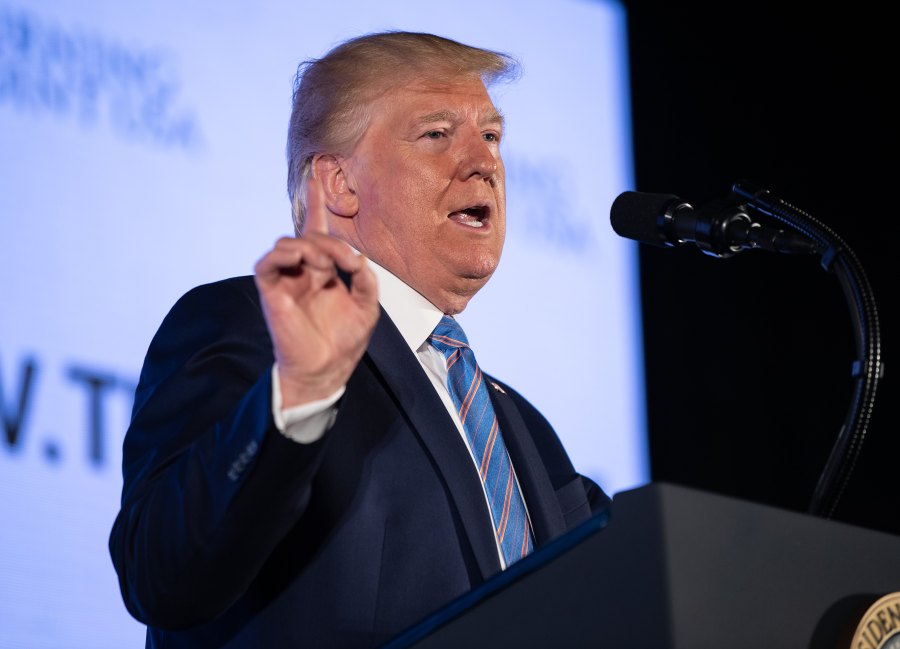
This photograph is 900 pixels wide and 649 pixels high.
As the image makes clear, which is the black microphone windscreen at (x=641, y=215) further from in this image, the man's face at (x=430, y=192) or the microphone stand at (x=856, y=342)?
the man's face at (x=430, y=192)

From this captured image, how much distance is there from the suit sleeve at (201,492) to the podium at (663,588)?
217 mm

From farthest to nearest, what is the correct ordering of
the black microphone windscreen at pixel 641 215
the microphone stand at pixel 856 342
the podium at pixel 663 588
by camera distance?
the black microphone windscreen at pixel 641 215
the microphone stand at pixel 856 342
the podium at pixel 663 588

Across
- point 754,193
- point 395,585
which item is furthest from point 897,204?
point 395,585

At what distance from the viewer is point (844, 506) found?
427 cm

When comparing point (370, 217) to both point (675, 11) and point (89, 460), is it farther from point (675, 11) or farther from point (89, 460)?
point (675, 11)

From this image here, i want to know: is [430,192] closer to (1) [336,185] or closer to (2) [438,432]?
(1) [336,185]

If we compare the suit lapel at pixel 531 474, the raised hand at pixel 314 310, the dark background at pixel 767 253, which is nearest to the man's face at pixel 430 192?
the suit lapel at pixel 531 474

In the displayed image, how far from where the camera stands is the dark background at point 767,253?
13.7ft

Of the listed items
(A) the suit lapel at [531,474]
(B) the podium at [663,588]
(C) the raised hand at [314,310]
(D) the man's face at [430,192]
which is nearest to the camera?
(B) the podium at [663,588]

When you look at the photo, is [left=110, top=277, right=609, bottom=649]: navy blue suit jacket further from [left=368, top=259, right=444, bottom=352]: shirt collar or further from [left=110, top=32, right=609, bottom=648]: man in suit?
[left=368, top=259, right=444, bottom=352]: shirt collar

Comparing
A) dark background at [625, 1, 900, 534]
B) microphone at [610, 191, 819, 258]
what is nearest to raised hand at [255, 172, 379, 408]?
microphone at [610, 191, 819, 258]

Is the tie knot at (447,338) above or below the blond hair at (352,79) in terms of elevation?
below

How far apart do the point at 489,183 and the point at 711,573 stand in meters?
1.24

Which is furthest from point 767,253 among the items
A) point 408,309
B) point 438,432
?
point 438,432
